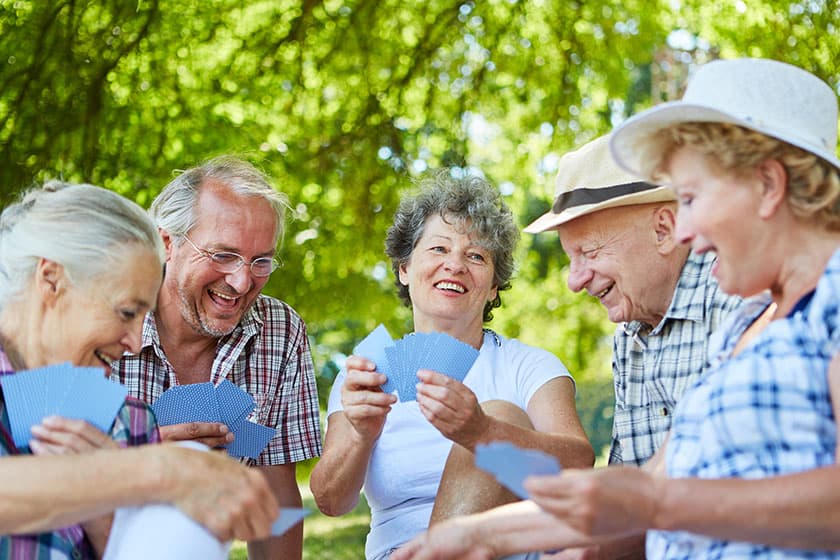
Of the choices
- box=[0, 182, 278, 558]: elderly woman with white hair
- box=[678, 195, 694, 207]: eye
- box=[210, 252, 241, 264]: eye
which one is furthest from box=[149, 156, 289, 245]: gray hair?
box=[678, 195, 694, 207]: eye

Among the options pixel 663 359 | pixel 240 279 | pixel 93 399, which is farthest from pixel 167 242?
pixel 663 359

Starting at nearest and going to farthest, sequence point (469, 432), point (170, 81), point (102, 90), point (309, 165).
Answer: point (469, 432) → point (102, 90) → point (170, 81) → point (309, 165)

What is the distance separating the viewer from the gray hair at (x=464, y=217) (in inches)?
142

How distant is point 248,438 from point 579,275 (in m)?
1.23

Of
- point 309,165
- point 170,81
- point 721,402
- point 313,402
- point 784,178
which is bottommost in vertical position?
point 313,402

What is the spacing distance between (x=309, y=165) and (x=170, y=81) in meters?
1.19

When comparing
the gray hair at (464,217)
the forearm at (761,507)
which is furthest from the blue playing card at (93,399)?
the gray hair at (464,217)

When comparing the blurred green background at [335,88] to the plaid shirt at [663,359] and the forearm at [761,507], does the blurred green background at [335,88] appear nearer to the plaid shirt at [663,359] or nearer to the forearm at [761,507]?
the plaid shirt at [663,359]

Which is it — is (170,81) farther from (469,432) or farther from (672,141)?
(672,141)

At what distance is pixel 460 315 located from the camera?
3547 millimetres

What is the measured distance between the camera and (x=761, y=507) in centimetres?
177

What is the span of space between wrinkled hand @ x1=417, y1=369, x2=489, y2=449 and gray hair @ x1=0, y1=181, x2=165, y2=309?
0.83m

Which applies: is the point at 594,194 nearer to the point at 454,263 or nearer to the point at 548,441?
the point at 454,263

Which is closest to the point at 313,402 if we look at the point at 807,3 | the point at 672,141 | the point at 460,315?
the point at 460,315
